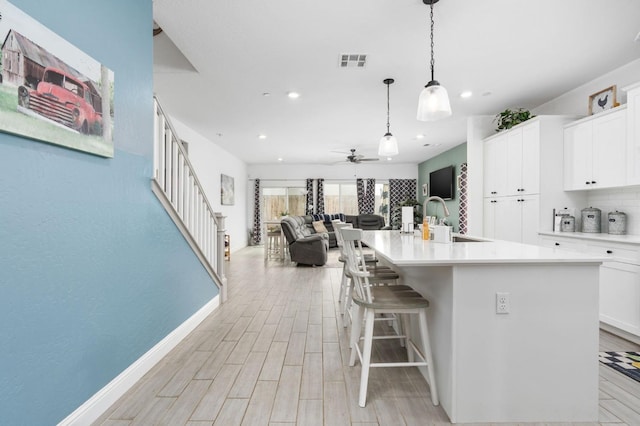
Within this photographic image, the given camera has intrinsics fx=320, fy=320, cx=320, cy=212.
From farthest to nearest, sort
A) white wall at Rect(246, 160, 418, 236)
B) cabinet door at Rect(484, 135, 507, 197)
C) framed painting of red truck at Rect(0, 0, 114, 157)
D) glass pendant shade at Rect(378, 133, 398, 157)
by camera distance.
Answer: white wall at Rect(246, 160, 418, 236) → cabinet door at Rect(484, 135, 507, 197) → glass pendant shade at Rect(378, 133, 398, 157) → framed painting of red truck at Rect(0, 0, 114, 157)

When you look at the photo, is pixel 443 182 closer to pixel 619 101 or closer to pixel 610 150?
pixel 619 101

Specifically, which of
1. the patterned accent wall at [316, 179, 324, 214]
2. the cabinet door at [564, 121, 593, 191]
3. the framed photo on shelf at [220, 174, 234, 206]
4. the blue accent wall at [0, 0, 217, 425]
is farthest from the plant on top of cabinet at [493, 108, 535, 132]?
the patterned accent wall at [316, 179, 324, 214]

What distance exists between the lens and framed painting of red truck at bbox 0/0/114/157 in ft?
4.05

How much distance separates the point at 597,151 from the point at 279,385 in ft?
12.7

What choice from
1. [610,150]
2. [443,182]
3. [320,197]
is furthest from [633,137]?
[320,197]

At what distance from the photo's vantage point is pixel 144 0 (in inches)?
88.8

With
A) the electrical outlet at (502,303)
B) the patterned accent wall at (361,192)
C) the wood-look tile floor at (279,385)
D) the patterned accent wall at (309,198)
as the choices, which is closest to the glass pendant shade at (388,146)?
the wood-look tile floor at (279,385)

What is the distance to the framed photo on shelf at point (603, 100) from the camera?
339cm

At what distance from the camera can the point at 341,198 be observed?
10.6m

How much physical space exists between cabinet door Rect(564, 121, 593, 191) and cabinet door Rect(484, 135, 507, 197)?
78 centimetres

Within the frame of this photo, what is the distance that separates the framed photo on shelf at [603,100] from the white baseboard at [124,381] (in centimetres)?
480

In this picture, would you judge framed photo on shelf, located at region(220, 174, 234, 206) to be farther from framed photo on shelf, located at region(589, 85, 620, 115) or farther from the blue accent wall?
framed photo on shelf, located at region(589, 85, 620, 115)

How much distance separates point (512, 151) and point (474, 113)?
3.18 feet

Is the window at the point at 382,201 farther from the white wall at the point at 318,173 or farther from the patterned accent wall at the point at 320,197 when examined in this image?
the patterned accent wall at the point at 320,197
